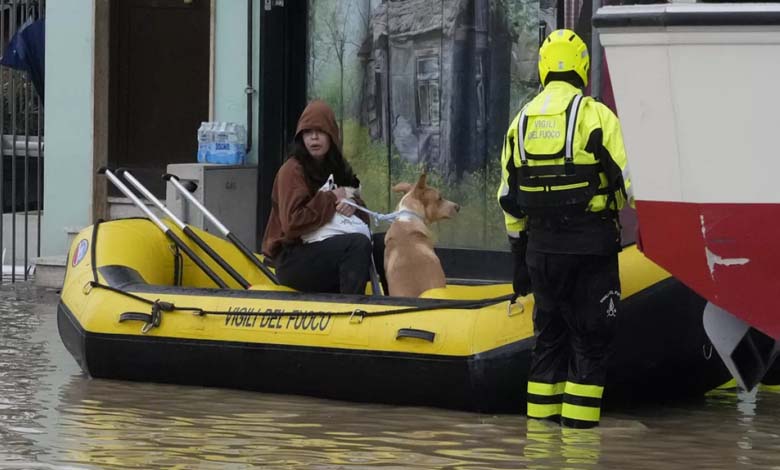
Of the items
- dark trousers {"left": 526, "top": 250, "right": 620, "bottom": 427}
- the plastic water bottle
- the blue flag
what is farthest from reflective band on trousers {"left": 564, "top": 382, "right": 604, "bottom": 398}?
the blue flag

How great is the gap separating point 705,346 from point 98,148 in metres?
6.19

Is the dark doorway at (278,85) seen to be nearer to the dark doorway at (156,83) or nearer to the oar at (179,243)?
the dark doorway at (156,83)

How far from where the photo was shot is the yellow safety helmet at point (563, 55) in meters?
7.21

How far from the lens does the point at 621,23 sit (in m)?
6.86

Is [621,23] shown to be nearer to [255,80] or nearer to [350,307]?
[350,307]

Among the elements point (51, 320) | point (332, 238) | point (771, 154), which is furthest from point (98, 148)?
point (771, 154)

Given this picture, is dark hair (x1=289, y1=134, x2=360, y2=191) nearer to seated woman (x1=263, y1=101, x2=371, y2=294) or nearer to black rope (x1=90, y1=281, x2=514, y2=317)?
seated woman (x1=263, y1=101, x2=371, y2=294)

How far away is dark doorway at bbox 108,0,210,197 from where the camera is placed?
1285 centimetres

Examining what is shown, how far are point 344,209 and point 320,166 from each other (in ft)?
0.88

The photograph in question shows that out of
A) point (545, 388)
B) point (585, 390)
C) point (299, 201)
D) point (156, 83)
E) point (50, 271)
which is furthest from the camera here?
point (156, 83)

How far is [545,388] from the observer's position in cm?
720

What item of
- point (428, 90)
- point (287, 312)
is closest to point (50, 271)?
point (428, 90)

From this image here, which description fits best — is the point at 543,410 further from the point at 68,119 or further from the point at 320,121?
the point at 68,119

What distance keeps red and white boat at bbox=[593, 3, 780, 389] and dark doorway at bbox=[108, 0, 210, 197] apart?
6.33 meters
